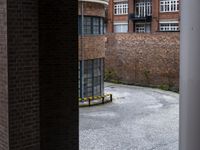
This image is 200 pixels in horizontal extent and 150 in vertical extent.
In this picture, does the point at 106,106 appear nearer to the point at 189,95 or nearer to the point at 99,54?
the point at 99,54

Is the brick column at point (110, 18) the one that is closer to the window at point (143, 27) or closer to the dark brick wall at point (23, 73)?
the window at point (143, 27)

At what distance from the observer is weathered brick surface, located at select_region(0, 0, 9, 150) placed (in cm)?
629

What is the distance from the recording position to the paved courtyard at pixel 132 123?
54.6 ft

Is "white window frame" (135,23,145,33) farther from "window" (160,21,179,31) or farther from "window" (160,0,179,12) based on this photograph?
"window" (160,0,179,12)

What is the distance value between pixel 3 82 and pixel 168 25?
40.1 metres

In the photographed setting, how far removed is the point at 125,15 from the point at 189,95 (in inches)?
1855

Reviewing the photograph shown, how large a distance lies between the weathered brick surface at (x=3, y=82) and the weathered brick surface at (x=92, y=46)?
773 inches

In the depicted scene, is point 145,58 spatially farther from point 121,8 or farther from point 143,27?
point 121,8

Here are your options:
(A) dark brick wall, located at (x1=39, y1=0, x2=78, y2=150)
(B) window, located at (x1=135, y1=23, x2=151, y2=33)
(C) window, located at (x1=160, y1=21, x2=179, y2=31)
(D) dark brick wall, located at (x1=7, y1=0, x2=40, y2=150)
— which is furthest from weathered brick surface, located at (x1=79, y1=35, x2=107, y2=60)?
(B) window, located at (x1=135, y1=23, x2=151, y2=33)

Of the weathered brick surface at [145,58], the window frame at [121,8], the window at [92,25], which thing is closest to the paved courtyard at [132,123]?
the weathered brick surface at [145,58]

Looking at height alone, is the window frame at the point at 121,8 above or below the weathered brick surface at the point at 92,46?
above

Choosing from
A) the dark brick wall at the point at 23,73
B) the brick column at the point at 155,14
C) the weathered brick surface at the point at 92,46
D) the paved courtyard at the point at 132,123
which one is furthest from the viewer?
the brick column at the point at 155,14

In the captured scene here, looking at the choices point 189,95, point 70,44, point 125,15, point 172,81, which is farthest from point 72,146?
point 125,15

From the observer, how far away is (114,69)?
3706cm
